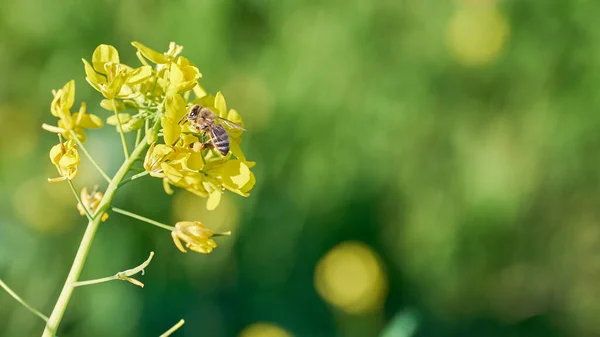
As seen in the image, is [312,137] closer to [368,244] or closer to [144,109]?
[368,244]

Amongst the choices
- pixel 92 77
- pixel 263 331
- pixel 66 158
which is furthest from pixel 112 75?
pixel 263 331

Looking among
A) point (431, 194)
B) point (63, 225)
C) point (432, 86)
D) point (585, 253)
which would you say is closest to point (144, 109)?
point (63, 225)

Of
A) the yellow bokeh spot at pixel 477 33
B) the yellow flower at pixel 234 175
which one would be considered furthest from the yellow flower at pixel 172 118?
the yellow bokeh spot at pixel 477 33

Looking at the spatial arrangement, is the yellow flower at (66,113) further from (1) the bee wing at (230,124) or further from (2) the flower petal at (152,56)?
(1) the bee wing at (230,124)

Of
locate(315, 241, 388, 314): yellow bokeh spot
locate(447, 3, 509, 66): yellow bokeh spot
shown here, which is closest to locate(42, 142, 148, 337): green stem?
locate(315, 241, 388, 314): yellow bokeh spot

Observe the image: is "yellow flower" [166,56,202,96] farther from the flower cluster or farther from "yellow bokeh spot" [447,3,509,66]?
"yellow bokeh spot" [447,3,509,66]

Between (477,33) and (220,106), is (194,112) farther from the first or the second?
(477,33)
